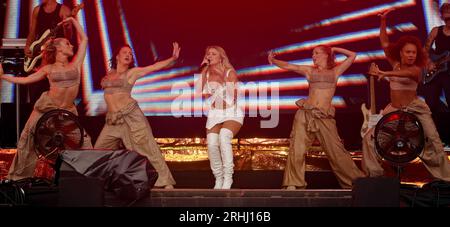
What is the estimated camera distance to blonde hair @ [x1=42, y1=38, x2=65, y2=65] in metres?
10.3

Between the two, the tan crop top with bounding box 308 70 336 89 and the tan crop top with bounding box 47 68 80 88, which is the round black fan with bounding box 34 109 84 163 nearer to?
the tan crop top with bounding box 47 68 80 88

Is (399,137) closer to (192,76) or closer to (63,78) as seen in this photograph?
(192,76)

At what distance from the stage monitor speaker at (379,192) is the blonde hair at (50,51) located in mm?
4526

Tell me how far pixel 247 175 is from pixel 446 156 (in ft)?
8.63

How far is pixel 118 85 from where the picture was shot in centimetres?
1011

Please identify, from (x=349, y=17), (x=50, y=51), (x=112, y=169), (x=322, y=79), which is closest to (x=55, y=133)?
(x=50, y=51)

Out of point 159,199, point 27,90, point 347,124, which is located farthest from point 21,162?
point 347,124

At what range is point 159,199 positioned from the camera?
349 inches

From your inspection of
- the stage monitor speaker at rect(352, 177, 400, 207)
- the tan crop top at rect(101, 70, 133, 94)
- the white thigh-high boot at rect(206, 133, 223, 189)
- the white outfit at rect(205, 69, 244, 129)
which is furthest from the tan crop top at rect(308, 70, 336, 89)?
the tan crop top at rect(101, 70, 133, 94)

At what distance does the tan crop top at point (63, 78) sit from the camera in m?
10.2

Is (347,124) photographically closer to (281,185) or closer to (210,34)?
(281,185)
